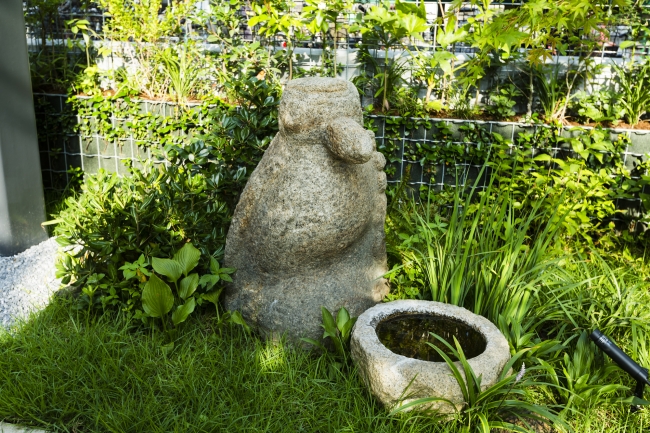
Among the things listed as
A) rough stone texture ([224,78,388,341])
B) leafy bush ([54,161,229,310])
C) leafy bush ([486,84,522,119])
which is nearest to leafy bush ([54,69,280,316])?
leafy bush ([54,161,229,310])

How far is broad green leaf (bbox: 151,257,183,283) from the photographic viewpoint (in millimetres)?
3578

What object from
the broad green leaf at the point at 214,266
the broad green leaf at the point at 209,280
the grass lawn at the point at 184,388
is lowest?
the grass lawn at the point at 184,388

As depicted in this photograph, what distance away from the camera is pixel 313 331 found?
344cm

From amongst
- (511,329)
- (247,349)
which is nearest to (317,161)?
(247,349)

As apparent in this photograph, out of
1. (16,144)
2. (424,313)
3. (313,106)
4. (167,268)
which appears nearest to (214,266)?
(167,268)

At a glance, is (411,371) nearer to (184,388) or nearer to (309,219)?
(309,219)

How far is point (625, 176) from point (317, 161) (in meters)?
2.79

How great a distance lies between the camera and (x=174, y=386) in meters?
3.12

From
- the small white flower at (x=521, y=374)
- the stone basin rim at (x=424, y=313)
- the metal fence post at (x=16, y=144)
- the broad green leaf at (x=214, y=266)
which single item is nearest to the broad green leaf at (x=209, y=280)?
the broad green leaf at (x=214, y=266)

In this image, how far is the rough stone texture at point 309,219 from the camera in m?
3.28

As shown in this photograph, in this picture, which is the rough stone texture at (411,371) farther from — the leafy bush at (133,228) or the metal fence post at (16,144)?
the metal fence post at (16,144)

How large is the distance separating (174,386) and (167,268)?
0.74m

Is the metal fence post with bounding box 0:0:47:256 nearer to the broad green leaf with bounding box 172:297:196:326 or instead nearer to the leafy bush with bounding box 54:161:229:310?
the leafy bush with bounding box 54:161:229:310

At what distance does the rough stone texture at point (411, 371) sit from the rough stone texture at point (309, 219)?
0.46 m
